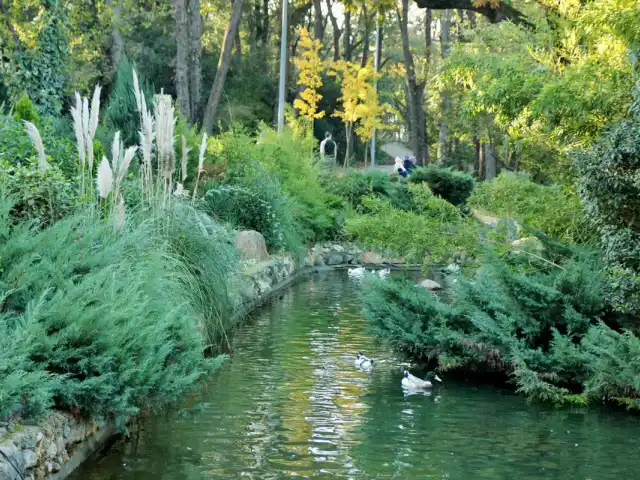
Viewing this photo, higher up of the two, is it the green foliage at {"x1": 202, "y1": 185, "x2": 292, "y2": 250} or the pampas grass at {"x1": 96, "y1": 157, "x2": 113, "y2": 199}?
the pampas grass at {"x1": 96, "y1": 157, "x2": 113, "y2": 199}

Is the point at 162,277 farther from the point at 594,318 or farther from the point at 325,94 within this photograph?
the point at 325,94

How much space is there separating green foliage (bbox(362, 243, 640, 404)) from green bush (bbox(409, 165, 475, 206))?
16.5 metres

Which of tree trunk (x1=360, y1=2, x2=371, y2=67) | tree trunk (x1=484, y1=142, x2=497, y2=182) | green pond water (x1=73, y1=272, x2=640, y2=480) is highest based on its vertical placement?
tree trunk (x1=360, y1=2, x2=371, y2=67)

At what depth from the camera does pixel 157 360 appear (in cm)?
643

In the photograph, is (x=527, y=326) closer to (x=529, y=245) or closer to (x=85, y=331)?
(x=529, y=245)

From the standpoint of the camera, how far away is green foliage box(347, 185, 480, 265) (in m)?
10.7

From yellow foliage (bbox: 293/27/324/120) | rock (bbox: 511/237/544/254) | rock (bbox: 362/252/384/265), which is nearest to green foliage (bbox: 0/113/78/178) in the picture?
rock (bbox: 511/237/544/254)

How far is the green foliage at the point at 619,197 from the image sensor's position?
27.5 ft

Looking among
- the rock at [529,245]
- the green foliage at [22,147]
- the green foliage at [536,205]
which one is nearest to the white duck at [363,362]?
the rock at [529,245]

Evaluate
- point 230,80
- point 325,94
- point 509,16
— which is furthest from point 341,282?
point 325,94

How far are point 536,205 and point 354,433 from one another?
4.04m

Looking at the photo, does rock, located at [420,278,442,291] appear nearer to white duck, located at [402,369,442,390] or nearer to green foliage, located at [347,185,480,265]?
green foliage, located at [347,185,480,265]

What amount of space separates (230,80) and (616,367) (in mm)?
33389

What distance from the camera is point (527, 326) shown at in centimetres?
919
